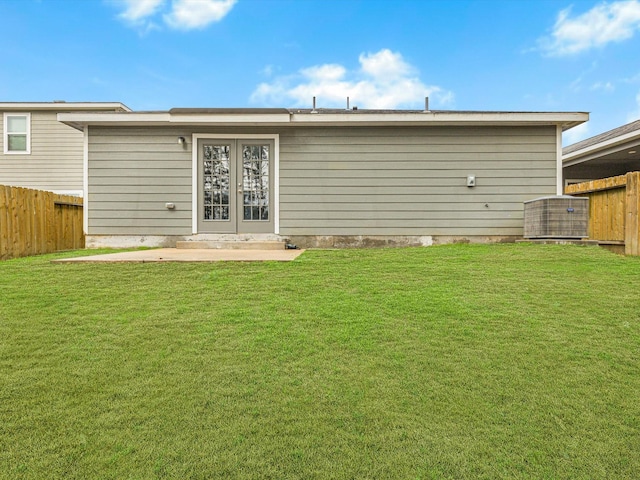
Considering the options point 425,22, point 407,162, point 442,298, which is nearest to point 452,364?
point 442,298

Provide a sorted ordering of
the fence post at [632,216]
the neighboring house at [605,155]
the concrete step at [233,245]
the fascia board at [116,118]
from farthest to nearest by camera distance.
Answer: the neighboring house at [605,155] < the fascia board at [116,118] < the concrete step at [233,245] < the fence post at [632,216]

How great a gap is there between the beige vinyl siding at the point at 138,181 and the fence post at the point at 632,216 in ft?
25.6

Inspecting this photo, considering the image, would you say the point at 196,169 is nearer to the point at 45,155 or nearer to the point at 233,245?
the point at 233,245

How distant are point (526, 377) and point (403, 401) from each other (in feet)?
2.68

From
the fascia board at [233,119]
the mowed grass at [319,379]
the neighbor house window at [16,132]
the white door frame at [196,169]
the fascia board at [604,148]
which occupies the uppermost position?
the neighbor house window at [16,132]

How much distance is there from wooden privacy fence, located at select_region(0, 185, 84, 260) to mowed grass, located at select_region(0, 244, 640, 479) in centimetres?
292

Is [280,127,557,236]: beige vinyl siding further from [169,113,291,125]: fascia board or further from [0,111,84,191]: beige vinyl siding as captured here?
[0,111,84,191]: beige vinyl siding

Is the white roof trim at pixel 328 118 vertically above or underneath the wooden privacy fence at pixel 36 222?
above

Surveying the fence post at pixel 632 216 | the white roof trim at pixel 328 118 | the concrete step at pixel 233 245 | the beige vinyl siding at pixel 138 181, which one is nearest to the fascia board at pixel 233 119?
the white roof trim at pixel 328 118

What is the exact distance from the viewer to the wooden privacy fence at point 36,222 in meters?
5.88

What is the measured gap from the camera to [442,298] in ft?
10.9

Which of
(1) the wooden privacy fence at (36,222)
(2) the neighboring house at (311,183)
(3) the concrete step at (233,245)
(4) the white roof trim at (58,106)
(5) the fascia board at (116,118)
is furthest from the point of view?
(4) the white roof trim at (58,106)

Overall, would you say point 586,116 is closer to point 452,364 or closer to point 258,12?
point 452,364

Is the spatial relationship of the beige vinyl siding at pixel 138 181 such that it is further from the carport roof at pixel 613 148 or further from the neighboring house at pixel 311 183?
the carport roof at pixel 613 148
